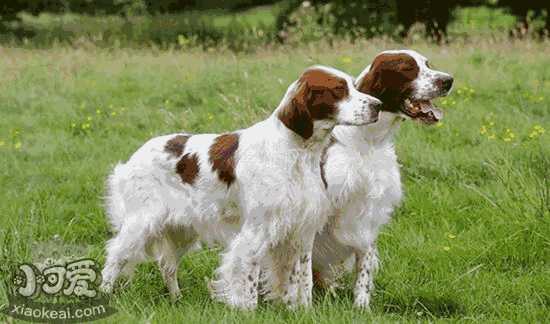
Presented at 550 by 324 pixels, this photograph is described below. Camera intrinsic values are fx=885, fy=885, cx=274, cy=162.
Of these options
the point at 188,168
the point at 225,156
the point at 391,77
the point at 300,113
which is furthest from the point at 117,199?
the point at 391,77

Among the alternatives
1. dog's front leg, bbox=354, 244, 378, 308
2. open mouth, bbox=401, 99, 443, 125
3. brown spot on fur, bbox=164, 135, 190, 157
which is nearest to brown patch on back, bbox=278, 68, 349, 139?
open mouth, bbox=401, 99, 443, 125

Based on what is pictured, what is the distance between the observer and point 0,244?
5.00m

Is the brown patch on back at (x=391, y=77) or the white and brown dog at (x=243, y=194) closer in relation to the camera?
the white and brown dog at (x=243, y=194)

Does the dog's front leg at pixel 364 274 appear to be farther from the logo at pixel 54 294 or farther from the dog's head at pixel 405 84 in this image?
the logo at pixel 54 294

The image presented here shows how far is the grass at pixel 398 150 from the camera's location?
4969 mm

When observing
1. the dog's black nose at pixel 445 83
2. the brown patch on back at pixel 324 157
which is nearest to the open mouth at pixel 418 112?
the dog's black nose at pixel 445 83

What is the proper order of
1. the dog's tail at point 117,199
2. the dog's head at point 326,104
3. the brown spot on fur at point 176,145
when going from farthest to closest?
1. the dog's tail at point 117,199
2. the brown spot on fur at point 176,145
3. the dog's head at point 326,104

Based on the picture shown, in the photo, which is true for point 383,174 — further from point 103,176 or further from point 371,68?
point 103,176

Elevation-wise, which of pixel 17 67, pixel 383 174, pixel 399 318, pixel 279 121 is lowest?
pixel 17 67

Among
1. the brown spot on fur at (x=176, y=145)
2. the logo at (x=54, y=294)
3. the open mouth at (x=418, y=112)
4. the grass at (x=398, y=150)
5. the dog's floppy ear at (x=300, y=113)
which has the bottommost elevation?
the grass at (x=398, y=150)

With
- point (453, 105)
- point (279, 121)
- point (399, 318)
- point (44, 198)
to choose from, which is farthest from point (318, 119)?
point (453, 105)

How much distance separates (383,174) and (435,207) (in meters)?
1.69

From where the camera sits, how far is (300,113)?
14.1 feet

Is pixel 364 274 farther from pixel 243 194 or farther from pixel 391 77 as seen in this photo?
pixel 391 77
